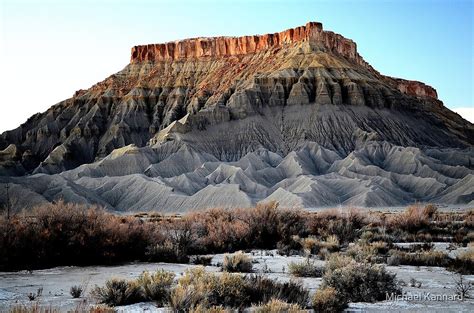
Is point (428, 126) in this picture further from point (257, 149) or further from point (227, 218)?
point (227, 218)

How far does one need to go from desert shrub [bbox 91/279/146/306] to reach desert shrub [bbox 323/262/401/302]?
3450mm

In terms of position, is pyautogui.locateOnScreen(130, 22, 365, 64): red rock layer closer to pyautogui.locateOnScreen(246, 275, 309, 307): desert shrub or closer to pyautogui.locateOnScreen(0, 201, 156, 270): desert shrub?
pyautogui.locateOnScreen(0, 201, 156, 270): desert shrub

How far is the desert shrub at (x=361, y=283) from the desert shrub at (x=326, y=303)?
0.73 meters

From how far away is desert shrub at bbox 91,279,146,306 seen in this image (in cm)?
963

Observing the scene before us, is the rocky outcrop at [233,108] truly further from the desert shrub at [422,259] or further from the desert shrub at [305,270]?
the desert shrub at [305,270]

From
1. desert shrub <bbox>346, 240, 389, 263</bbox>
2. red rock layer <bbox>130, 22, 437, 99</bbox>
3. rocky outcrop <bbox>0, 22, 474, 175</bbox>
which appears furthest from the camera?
red rock layer <bbox>130, 22, 437, 99</bbox>

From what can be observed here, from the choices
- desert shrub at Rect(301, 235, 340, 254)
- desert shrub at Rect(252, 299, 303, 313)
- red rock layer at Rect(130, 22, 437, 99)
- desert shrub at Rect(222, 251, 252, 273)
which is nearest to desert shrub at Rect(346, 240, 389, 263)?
desert shrub at Rect(301, 235, 340, 254)

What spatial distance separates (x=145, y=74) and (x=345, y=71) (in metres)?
41.5

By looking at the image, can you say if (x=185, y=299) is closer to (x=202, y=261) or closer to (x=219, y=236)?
(x=202, y=261)

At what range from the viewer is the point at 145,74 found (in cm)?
11675

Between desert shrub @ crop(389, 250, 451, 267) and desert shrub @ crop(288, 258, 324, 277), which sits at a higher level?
desert shrub @ crop(288, 258, 324, 277)

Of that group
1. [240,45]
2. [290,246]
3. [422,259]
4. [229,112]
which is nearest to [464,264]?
[422,259]

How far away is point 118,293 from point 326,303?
3504 millimetres

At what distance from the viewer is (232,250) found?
1847 centimetres
